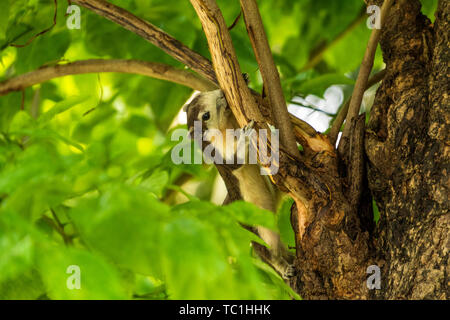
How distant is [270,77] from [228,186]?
43cm

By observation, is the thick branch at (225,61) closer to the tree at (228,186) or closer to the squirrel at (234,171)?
the tree at (228,186)

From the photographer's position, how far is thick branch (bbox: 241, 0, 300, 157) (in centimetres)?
89

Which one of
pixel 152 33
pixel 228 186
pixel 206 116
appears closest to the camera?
pixel 152 33

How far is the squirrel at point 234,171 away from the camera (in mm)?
1130

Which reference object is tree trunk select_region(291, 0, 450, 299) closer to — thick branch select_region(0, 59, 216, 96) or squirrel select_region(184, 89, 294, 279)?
squirrel select_region(184, 89, 294, 279)

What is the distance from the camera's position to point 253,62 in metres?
1.19

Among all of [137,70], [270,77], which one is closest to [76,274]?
[270,77]

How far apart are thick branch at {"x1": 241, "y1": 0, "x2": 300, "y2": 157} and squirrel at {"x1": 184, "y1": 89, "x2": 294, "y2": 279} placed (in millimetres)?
180

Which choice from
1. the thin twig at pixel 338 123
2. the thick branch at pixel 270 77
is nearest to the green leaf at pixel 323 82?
the thin twig at pixel 338 123

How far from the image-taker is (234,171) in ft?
4.12

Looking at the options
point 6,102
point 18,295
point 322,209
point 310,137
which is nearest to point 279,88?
point 310,137

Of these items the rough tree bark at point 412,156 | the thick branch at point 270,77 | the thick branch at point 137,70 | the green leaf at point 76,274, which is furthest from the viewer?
the thick branch at point 137,70

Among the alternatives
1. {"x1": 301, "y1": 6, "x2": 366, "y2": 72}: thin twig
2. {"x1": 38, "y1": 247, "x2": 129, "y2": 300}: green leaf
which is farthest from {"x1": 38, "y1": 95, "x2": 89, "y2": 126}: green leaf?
{"x1": 301, "y1": 6, "x2": 366, "y2": 72}: thin twig

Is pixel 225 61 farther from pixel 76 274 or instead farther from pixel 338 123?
pixel 76 274
